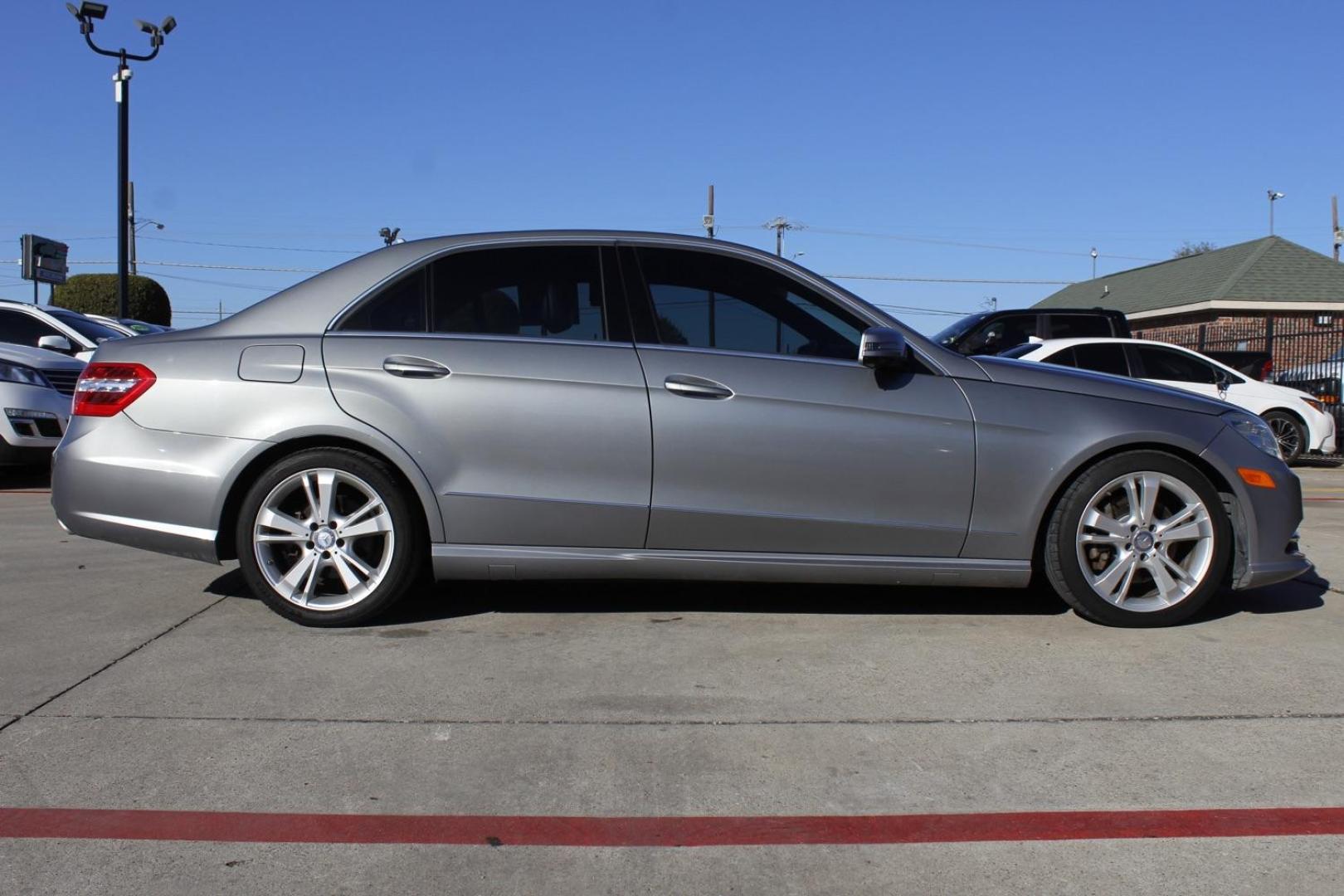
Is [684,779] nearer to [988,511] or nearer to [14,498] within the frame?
[988,511]

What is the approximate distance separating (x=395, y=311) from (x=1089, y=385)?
2928mm

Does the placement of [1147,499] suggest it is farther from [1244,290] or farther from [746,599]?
[1244,290]

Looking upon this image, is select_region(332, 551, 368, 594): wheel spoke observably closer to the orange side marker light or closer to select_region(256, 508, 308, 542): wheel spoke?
select_region(256, 508, 308, 542): wheel spoke

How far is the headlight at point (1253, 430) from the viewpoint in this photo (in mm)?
5059

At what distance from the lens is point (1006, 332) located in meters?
13.4

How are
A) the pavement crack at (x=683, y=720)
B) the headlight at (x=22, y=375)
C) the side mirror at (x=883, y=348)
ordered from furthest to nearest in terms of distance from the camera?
the headlight at (x=22, y=375)
the side mirror at (x=883, y=348)
the pavement crack at (x=683, y=720)

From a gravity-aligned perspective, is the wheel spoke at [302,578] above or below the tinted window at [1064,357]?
below

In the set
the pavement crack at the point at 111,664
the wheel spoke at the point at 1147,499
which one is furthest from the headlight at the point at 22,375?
the wheel spoke at the point at 1147,499

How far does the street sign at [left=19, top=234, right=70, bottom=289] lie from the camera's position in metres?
19.8

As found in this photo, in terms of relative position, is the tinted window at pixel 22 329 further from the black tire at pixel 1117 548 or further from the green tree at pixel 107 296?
the green tree at pixel 107 296

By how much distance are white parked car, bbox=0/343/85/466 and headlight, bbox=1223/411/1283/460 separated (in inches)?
354

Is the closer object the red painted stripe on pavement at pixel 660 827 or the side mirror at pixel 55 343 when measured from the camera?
the red painted stripe on pavement at pixel 660 827

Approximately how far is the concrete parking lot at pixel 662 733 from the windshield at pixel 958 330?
7.66 metres

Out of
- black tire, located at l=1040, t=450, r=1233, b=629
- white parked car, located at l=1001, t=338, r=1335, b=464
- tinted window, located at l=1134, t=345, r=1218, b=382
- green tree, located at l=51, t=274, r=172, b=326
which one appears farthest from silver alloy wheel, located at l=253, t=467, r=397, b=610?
green tree, located at l=51, t=274, r=172, b=326
